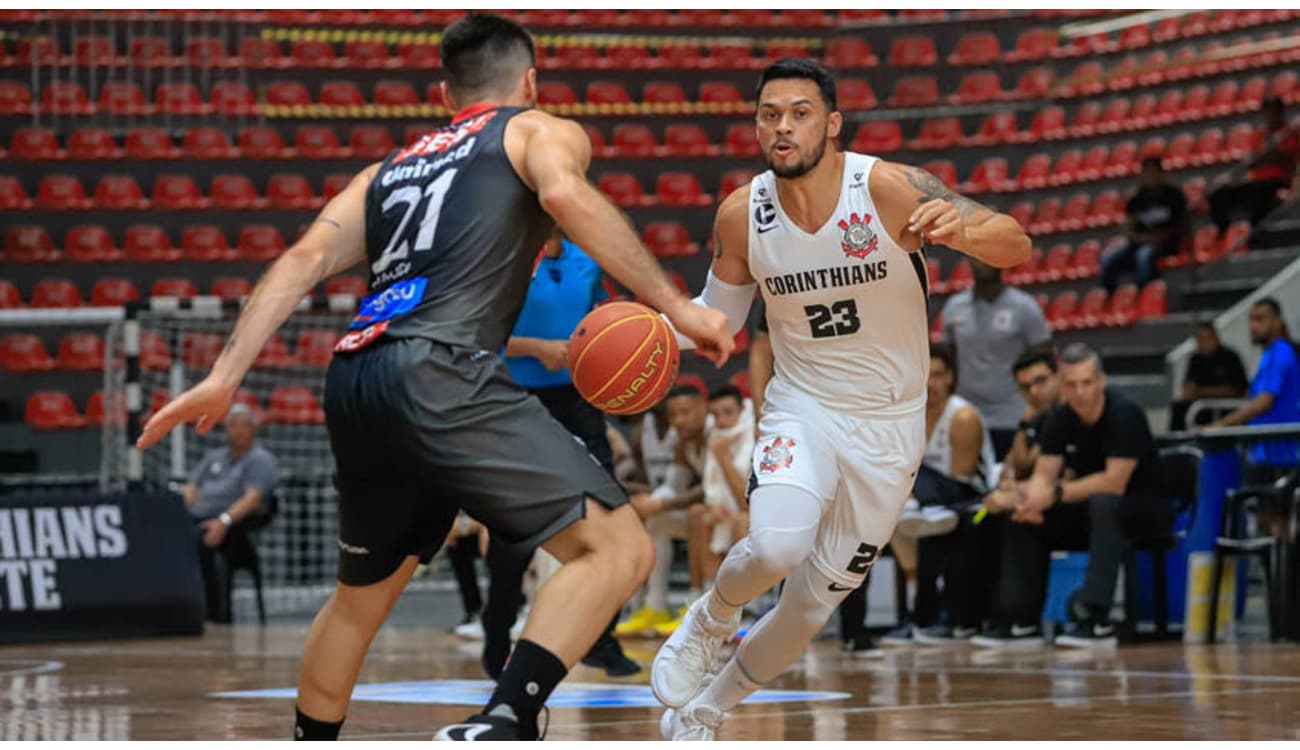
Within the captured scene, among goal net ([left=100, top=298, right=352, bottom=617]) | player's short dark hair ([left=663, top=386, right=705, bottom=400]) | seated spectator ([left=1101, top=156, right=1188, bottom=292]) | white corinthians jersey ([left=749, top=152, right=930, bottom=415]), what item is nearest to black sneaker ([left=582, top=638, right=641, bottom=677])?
white corinthians jersey ([left=749, top=152, right=930, bottom=415])

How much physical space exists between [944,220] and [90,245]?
17857mm

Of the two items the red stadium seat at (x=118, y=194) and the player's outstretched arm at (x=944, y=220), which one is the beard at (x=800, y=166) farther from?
the red stadium seat at (x=118, y=194)

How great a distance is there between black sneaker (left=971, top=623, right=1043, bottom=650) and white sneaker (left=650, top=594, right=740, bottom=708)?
5.14 m

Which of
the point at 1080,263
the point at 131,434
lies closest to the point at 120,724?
the point at 131,434

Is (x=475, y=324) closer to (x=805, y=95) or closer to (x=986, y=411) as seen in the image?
(x=805, y=95)

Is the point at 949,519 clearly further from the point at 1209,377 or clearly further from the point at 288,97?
the point at 288,97

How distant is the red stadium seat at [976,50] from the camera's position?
24219 mm

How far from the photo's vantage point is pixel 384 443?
168 inches

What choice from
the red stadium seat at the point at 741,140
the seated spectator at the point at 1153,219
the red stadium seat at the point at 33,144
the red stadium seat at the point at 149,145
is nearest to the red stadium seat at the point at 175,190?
the red stadium seat at the point at 149,145

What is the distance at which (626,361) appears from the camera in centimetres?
441

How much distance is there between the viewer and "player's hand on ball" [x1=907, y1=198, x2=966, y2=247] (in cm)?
493

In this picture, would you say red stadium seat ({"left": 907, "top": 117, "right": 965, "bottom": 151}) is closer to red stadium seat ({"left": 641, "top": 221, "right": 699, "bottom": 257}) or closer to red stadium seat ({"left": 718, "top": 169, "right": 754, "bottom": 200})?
red stadium seat ({"left": 718, "top": 169, "right": 754, "bottom": 200})

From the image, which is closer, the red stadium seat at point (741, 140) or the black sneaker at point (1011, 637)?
the black sneaker at point (1011, 637)

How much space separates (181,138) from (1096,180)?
1126 centimetres
